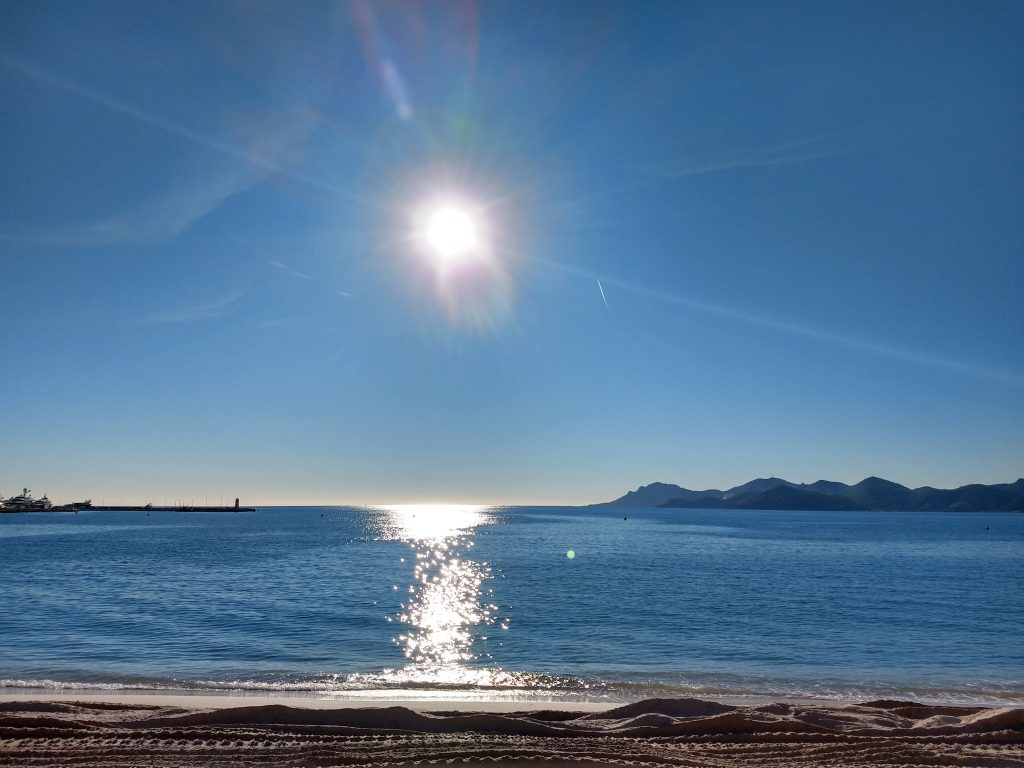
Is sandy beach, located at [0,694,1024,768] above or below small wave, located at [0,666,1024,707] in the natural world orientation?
above

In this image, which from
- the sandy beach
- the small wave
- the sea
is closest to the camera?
the sandy beach

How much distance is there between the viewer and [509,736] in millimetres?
11758

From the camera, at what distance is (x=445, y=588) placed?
4284 centimetres

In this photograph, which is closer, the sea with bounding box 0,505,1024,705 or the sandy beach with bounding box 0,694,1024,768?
the sandy beach with bounding box 0,694,1024,768

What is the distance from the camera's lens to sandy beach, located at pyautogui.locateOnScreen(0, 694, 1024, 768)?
1045 cm

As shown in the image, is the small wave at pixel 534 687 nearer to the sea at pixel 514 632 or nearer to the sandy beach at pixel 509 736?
the sea at pixel 514 632

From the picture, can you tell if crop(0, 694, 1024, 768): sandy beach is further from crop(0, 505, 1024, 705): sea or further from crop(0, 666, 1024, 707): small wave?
crop(0, 505, 1024, 705): sea

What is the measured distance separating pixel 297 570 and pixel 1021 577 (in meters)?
62.1

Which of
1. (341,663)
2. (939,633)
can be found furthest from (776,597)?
(341,663)

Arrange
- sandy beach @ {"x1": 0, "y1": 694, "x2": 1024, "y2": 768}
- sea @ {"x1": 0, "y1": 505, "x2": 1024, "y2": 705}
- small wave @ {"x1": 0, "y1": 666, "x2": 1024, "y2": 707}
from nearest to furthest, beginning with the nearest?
sandy beach @ {"x1": 0, "y1": 694, "x2": 1024, "y2": 768} < small wave @ {"x1": 0, "y1": 666, "x2": 1024, "y2": 707} < sea @ {"x1": 0, "y1": 505, "x2": 1024, "y2": 705}

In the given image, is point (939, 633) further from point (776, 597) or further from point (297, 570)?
point (297, 570)

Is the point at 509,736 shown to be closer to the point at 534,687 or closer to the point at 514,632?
the point at 534,687

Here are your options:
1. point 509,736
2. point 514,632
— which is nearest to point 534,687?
point 509,736

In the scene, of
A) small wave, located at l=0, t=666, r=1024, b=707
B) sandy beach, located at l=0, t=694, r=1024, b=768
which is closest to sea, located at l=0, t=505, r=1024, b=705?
small wave, located at l=0, t=666, r=1024, b=707
